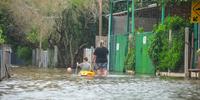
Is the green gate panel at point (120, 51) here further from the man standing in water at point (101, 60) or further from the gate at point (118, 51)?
the man standing in water at point (101, 60)

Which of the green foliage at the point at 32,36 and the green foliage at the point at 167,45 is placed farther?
the green foliage at the point at 32,36

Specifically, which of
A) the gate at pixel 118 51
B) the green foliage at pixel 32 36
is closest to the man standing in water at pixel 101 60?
the gate at pixel 118 51

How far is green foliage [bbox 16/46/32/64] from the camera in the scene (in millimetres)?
64438

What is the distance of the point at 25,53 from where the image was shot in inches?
2537

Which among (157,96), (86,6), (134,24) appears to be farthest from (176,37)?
(86,6)

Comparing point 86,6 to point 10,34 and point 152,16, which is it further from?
point 10,34

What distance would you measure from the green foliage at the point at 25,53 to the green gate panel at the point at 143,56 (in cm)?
3256

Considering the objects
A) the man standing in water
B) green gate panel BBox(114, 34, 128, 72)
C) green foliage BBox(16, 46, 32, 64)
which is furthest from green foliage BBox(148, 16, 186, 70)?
green foliage BBox(16, 46, 32, 64)

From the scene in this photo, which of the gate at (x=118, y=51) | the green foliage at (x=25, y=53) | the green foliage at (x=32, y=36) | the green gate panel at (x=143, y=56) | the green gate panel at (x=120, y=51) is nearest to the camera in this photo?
the green gate panel at (x=143, y=56)

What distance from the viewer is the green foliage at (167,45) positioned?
26828 mm

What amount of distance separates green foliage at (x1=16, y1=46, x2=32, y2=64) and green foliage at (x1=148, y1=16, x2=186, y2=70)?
3604 centimetres

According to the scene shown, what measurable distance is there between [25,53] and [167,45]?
126 feet

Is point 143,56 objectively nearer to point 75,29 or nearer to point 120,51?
Result: point 120,51

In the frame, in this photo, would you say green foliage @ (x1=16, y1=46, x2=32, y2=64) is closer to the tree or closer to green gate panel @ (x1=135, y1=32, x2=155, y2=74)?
the tree
